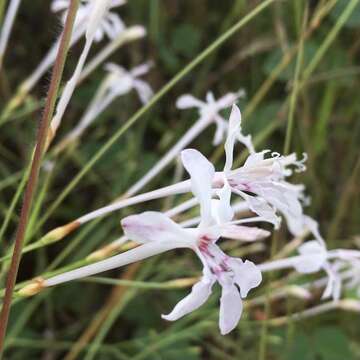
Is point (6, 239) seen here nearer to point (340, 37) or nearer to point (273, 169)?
point (340, 37)

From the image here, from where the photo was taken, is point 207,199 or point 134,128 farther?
point 134,128

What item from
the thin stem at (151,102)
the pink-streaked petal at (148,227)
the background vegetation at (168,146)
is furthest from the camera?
the background vegetation at (168,146)

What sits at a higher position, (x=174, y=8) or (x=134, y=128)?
(x=174, y=8)

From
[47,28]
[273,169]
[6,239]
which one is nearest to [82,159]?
[6,239]

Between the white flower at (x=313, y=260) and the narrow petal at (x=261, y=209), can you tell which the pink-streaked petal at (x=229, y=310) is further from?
the white flower at (x=313, y=260)

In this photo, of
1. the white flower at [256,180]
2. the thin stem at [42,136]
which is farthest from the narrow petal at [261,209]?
the thin stem at [42,136]

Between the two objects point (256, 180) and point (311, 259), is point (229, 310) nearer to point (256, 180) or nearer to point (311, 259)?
point (256, 180)

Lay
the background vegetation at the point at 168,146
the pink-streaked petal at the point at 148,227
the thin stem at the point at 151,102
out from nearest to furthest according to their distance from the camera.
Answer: the pink-streaked petal at the point at 148,227
the thin stem at the point at 151,102
the background vegetation at the point at 168,146

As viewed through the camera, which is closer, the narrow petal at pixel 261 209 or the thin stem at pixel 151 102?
the narrow petal at pixel 261 209
